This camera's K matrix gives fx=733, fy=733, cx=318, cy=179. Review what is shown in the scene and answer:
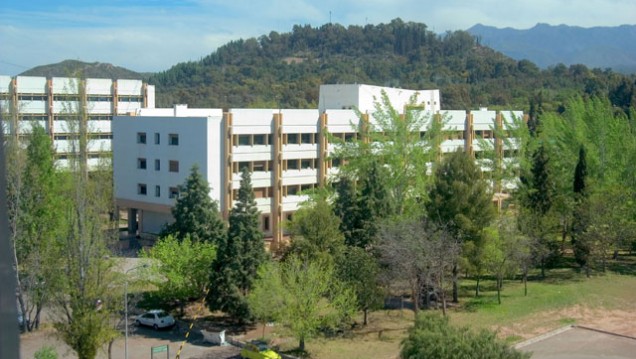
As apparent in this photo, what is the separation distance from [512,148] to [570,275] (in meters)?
8.19

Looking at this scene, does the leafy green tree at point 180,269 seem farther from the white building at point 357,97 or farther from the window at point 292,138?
the white building at point 357,97

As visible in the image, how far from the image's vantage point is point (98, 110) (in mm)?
47500

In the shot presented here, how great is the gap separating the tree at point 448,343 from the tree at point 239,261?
668cm

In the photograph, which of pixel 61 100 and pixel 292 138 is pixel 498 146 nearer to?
pixel 292 138

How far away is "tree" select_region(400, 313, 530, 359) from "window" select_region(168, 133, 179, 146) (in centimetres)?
1866

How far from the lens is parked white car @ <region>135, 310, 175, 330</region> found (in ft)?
63.0

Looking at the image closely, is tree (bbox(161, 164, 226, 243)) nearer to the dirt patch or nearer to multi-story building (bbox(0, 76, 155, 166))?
the dirt patch

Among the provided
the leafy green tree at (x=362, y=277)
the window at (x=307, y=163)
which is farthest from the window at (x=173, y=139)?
the leafy green tree at (x=362, y=277)

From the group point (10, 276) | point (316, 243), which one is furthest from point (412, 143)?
point (10, 276)

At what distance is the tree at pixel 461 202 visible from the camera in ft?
69.1

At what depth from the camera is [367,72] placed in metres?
102

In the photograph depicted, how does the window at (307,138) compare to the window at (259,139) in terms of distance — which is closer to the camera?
the window at (259,139)

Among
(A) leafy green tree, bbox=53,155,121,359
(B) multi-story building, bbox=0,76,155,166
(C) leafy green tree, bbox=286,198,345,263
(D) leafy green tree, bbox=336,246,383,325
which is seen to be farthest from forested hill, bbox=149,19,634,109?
(A) leafy green tree, bbox=53,155,121,359

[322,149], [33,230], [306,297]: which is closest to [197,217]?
[33,230]
